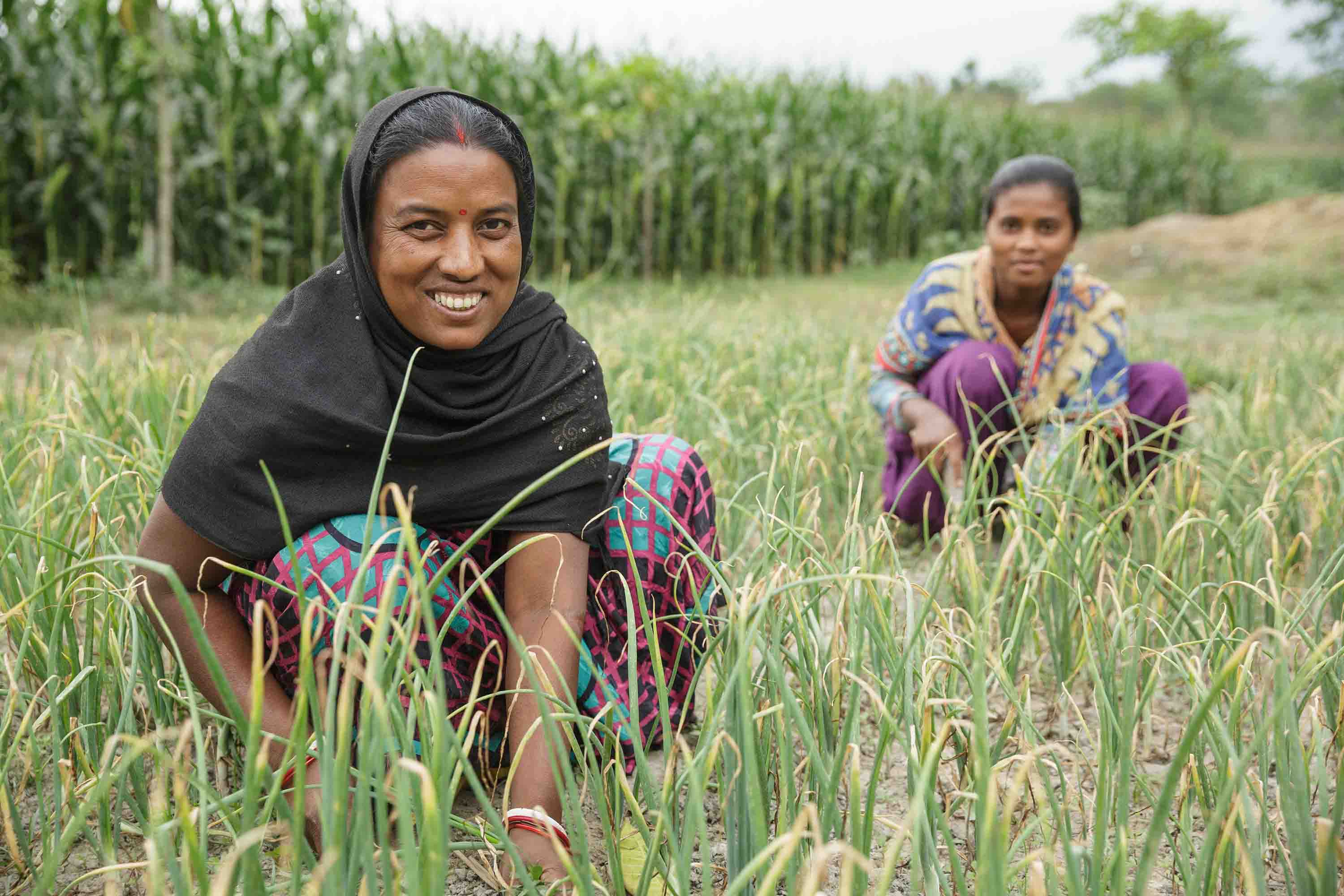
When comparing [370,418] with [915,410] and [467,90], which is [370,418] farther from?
[467,90]

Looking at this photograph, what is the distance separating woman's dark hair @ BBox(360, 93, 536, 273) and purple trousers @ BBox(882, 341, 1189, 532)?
4.41ft

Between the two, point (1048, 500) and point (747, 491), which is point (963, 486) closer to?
point (747, 491)

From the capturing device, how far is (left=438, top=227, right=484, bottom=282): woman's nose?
1.30 m

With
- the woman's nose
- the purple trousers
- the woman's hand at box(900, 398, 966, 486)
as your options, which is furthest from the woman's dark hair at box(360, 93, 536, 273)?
the purple trousers

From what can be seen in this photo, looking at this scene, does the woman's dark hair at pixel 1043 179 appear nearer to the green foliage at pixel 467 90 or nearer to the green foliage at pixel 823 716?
the green foliage at pixel 823 716

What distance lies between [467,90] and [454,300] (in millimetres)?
7313

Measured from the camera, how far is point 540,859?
42.6 inches

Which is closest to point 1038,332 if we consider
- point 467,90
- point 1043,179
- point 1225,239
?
point 1043,179

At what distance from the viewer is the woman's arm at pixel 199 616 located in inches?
49.4

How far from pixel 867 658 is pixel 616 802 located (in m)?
0.51

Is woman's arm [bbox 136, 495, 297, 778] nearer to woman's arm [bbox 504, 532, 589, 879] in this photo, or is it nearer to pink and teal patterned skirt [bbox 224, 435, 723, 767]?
pink and teal patterned skirt [bbox 224, 435, 723, 767]

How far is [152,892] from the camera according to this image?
0.67 m

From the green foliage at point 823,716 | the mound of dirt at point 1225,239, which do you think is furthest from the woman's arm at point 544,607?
the mound of dirt at point 1225,239

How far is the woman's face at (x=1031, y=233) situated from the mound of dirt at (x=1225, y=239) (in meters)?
7.49
